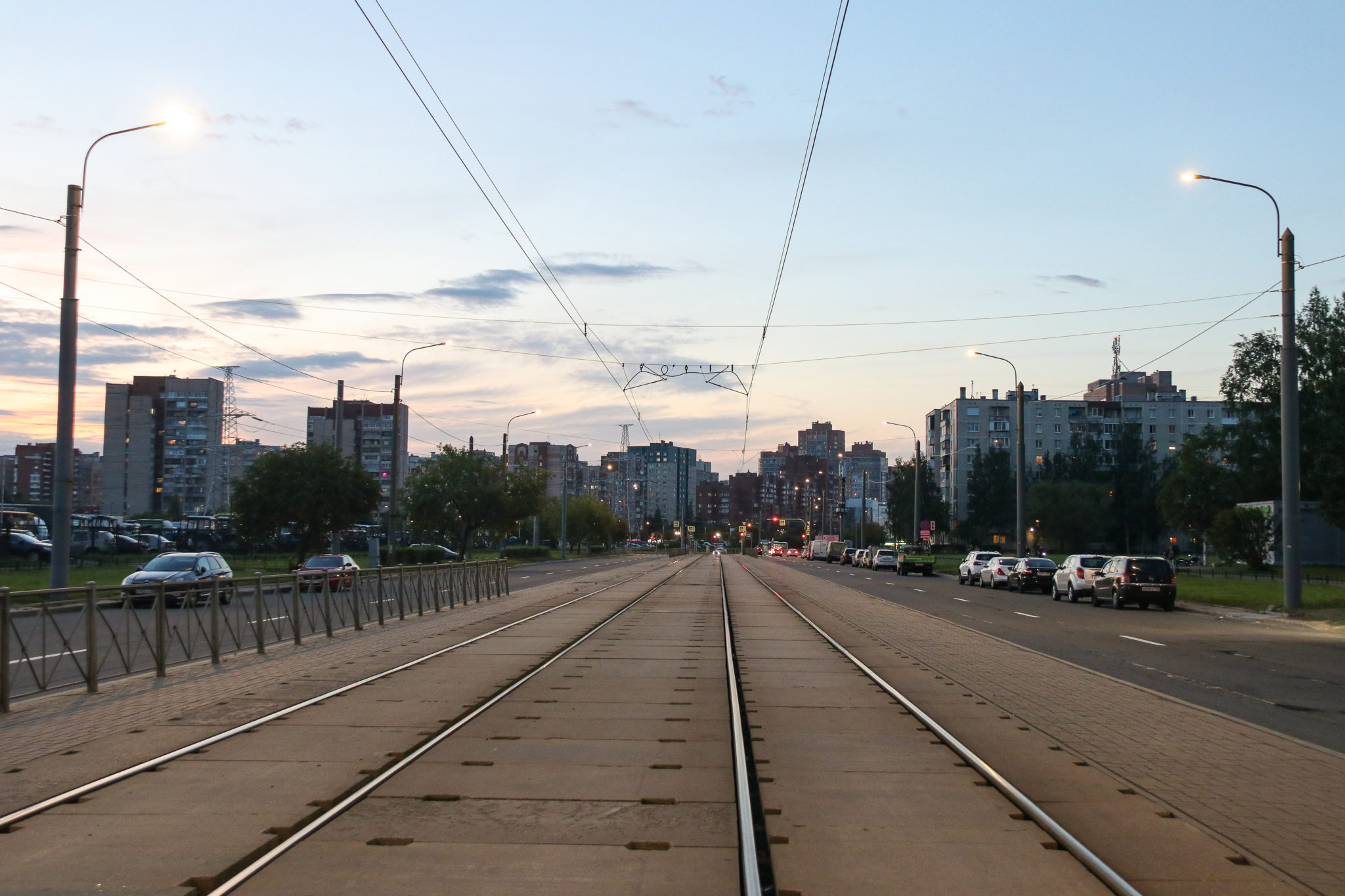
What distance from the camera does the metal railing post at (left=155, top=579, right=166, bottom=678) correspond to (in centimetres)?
1442

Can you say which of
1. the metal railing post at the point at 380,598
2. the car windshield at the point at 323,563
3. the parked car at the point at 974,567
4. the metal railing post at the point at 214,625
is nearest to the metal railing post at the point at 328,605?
the metal railing post at the point at 380,598

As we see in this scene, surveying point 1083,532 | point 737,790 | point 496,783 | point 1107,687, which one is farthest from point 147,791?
point 1083,532

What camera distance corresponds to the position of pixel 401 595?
25.7 meters

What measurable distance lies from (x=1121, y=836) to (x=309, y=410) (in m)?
188

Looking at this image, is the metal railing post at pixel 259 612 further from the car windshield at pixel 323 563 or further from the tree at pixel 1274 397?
the tree at pixel 1274 397

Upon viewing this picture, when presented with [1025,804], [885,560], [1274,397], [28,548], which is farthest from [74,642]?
[1274,397]

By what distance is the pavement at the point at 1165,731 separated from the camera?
7.02 m

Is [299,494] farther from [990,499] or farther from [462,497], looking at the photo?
[990,499]

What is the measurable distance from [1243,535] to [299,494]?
4155 cm

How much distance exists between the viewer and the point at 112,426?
6127 inches

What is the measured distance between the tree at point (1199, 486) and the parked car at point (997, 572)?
37107 millimetres

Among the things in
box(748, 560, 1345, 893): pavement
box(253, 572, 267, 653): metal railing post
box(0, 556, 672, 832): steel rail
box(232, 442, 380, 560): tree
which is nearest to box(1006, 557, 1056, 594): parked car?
box(748, 560, 1345, 893): pavement

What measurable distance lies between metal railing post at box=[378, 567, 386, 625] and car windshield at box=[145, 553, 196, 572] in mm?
8454

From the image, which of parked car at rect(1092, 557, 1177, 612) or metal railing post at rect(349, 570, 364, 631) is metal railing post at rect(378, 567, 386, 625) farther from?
parked car at rect(1092, 557, 1177, 612)
